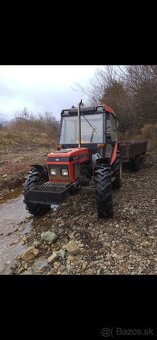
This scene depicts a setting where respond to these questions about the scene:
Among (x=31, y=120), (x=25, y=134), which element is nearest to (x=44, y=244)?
(x=25, y=134)

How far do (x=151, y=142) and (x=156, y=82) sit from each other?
3.05 metres

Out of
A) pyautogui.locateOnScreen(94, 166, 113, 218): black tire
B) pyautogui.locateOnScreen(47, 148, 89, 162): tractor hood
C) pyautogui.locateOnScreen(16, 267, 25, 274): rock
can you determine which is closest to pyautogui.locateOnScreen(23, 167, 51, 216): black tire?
pyautogui.locateOnScreen(47, 148, 89, 162): tractor hood

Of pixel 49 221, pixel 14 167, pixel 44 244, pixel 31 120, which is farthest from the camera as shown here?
pixel 31 120

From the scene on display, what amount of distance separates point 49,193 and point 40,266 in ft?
4.14

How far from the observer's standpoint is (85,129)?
647 cm

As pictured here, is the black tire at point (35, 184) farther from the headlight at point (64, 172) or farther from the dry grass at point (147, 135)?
the dry grass at point (147, 135)

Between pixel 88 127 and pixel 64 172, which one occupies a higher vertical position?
pixel 88 127

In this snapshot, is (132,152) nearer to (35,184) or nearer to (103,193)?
(103,193)

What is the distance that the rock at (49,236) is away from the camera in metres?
5.07

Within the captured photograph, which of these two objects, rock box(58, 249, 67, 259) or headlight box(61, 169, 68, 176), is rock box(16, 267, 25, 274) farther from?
headlight box(61, 169, 68, 176)

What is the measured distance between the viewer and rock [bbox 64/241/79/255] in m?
4.48

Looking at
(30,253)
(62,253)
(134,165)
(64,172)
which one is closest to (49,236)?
(30,253)
